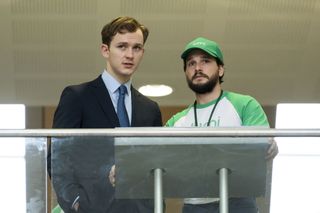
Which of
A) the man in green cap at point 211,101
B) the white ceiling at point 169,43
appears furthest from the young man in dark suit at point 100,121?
the white ceiling at point 169,43

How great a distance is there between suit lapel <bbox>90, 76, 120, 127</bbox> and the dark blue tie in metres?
0.02

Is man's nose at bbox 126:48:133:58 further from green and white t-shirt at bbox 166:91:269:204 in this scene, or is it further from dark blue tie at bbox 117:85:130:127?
green and white t-shirt at bbox 166:91:269:204

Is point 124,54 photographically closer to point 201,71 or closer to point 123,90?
point 123,90

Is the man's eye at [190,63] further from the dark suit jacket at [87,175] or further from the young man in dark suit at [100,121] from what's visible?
the dark suit jacket at [87,175]

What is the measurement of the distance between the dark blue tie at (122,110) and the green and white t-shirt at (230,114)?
198 millimetres

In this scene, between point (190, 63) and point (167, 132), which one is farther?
point (190, 63)

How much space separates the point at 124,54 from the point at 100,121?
283 millimetres

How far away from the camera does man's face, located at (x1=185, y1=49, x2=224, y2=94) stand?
2.97 metres

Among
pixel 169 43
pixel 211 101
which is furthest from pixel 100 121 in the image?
pixel 169 43

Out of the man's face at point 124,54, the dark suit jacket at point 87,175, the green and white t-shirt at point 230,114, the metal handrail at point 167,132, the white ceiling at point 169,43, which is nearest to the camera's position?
the metal handrail at point 167,132

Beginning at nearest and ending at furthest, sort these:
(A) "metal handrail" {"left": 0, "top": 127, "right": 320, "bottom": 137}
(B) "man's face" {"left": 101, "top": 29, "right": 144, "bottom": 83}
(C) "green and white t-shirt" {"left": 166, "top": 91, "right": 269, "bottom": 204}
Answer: (A) "metal handrail" {"left": 0, "top": 127, "right": 320, "bottom": 137} < (C) "green and white t-shirt" {"left": 166, "top": 91, "right": 269, "bottom": 204} < (B) "man's face" {"left": 101, "top": 29, "right": 144, "bottom": 83}

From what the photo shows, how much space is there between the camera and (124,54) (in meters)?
2.96

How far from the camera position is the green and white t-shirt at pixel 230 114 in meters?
2.85

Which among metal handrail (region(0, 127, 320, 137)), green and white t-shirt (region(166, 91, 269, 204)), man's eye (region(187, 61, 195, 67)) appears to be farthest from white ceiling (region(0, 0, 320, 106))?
metal handrail (region(0, 127, 320, 137))
